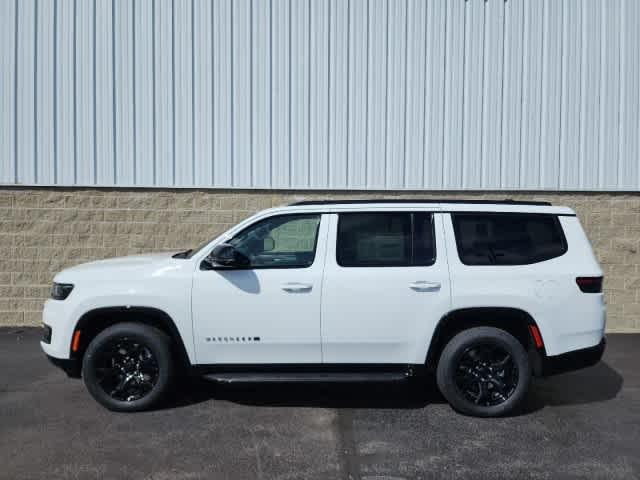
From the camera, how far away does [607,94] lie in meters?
9.85

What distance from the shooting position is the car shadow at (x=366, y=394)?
242 inches

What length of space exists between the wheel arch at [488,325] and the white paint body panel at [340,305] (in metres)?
0.06

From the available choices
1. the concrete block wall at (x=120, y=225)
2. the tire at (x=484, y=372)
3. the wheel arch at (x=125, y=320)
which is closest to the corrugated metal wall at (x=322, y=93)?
the concrete block wall at (x=120, y=225)

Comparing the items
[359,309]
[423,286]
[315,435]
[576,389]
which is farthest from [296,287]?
[576,389]

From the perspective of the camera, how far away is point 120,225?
9688mm

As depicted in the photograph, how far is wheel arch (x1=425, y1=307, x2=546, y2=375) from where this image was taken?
5664 mm

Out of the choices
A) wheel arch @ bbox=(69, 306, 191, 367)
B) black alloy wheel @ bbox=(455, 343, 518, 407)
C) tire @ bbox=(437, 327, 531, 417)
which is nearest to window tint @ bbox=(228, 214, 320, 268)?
wheel arch @ bbox=(69, 306, 191, 367)

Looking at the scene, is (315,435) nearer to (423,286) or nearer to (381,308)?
(381,308)

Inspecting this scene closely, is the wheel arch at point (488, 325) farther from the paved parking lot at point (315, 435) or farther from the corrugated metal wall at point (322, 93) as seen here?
the corrugated metal wall at point (322, 93)

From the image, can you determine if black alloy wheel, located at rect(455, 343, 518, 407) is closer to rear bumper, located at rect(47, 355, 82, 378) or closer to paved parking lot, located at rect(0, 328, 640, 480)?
paved parking lot, located at rect(0, 328, 640, 480)

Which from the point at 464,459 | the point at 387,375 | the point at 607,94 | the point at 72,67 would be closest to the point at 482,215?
the point at 387,375

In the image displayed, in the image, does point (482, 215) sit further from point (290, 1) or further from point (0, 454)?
point (290, 1)

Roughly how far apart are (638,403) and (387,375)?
254 cm

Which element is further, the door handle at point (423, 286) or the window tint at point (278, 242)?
the window tint at point (278, 242)
